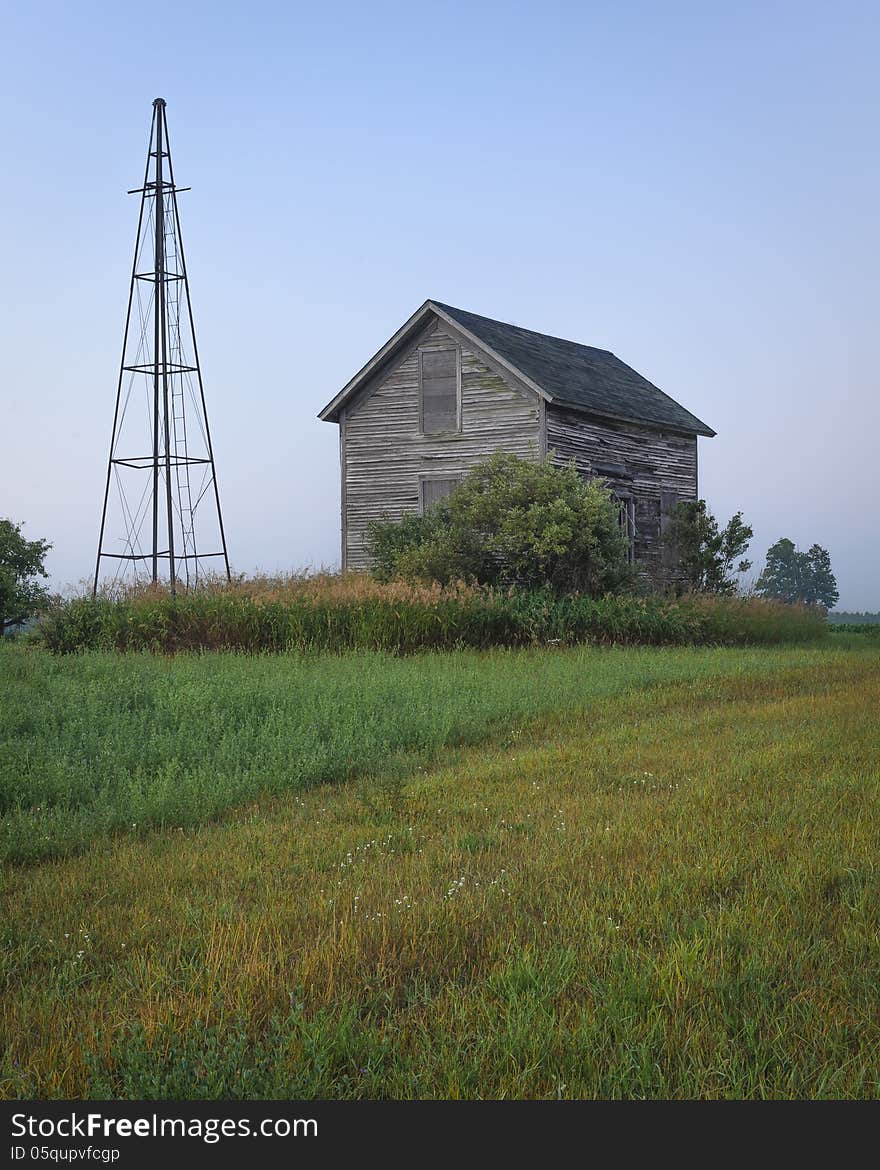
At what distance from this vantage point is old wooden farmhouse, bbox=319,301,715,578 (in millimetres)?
27375

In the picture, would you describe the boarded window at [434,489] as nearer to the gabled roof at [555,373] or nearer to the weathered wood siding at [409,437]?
the weathered wood siding at [409,437]

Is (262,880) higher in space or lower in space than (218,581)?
lower

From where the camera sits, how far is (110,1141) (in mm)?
2957

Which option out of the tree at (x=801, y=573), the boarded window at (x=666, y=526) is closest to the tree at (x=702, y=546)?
the boarded window at (x=666, y=526)

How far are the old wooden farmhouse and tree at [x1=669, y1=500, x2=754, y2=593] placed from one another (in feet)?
2.45

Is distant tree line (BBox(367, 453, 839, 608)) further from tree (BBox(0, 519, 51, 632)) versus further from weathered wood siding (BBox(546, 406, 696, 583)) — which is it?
tree (BBox(0, 519, 51, 632))

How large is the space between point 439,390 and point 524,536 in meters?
6.67

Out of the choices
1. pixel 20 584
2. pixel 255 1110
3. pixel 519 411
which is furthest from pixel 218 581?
pixel 255 1110

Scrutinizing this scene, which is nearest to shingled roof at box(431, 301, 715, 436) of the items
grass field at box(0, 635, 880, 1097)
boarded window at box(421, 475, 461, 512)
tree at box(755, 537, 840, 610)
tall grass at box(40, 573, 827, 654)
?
boarded window at box(421, 475, 461, 512)

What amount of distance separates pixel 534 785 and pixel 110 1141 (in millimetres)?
5002

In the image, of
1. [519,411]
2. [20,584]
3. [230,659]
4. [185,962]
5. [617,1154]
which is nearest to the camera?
[617,1154]

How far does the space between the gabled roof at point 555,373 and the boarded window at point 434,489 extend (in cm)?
323

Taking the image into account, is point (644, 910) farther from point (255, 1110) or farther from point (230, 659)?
point (230, 659)

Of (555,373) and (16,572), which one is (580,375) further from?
(16,572)
